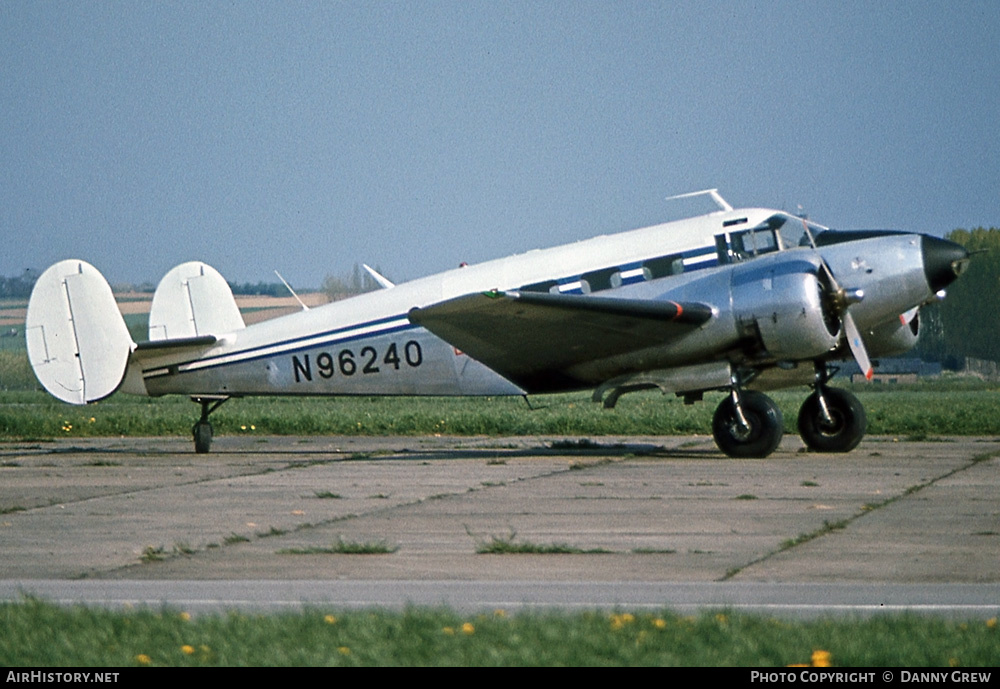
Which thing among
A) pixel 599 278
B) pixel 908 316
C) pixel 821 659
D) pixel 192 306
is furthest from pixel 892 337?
pixel 821 659

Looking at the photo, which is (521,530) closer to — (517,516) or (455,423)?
(517,516)

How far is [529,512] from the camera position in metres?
12.6

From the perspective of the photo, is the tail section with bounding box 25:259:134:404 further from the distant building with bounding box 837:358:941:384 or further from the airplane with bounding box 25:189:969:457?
the distant building with bounding box 837:358:941:384

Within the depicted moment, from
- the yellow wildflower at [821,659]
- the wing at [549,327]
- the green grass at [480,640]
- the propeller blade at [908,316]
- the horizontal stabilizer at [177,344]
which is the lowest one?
the yellow wildflower at [821,659]

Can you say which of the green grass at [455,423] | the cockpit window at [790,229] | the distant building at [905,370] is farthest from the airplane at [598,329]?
the distant building at [905,370]

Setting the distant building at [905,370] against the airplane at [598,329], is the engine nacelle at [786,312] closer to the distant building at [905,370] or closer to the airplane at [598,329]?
the airplane at [598,329]

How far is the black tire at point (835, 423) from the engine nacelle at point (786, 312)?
1.35m

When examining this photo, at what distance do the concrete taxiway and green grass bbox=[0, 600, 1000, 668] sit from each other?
796mm

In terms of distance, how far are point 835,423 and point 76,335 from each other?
11939 mm

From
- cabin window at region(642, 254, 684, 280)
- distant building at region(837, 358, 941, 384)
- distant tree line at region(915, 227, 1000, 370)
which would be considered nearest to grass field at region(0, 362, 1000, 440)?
cabin window at region(642, 254, 684, 280)

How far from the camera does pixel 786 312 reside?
17.3 m

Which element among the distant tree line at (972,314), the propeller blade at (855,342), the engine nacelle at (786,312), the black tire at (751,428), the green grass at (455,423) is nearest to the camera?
the engine nacelle at (786,312)

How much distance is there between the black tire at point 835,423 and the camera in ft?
61.0
